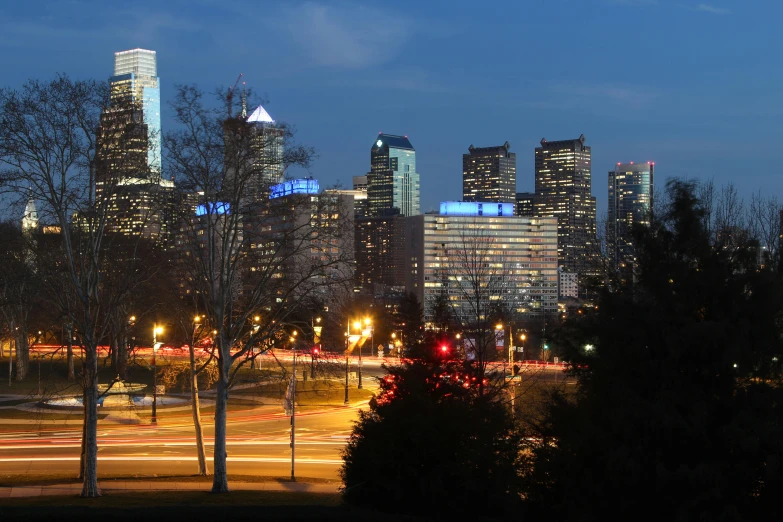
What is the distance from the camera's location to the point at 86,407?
24984mm

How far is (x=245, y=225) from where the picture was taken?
26.7m

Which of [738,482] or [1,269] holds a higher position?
[1,269]

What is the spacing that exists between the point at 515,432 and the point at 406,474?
2.73 m

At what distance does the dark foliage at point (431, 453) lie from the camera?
16766 mm

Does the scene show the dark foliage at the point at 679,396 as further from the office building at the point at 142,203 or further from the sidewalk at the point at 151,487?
the office building at the point at 142,203

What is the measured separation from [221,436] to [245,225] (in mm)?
6600

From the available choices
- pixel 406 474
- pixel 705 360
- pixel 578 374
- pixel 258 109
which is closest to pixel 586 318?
pixel 578 374

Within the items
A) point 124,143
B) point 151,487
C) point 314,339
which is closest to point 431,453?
point 314,339

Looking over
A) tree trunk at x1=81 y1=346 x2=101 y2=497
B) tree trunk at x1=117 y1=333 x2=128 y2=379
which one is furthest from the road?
tree trunk at x1=81 y1=346 x2=101 y2=497

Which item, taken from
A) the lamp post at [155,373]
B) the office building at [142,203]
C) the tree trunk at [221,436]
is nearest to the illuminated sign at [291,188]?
the office building at [142,203]

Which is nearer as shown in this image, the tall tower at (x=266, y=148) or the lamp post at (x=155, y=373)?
the tall tower at (x=266, y=148)

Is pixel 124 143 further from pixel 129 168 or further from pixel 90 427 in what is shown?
pixel 90 427

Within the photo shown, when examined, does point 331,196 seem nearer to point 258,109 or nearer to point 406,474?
point 258,109

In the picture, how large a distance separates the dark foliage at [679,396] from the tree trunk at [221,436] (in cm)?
1135
